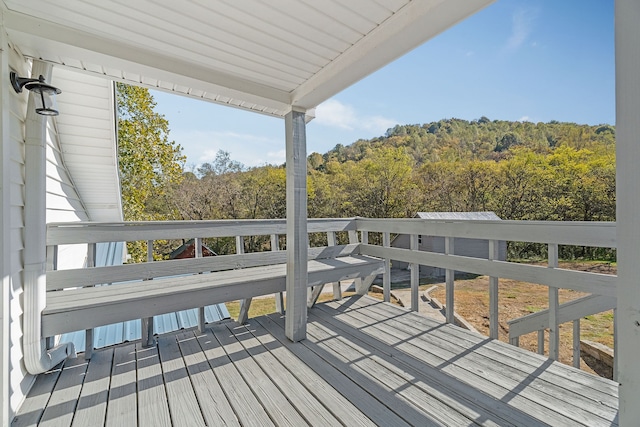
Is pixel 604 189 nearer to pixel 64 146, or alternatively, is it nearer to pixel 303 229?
pixel 303 229

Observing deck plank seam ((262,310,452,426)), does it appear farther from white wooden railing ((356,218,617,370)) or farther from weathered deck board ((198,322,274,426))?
white wooden railing ((356,218,617,370))

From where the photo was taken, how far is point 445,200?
15156mm

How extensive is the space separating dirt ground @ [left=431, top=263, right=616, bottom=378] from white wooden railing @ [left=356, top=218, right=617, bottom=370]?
2145 mm

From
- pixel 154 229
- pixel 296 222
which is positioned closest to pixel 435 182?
pixel 296 222

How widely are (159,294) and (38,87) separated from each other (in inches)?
56.3

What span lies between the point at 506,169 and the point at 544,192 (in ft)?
6.20

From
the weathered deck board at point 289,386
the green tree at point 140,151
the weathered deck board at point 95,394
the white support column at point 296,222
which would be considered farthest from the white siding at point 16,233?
the green tree at point 140,151

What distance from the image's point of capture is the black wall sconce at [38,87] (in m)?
1.64

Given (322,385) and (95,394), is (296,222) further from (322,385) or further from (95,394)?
(95,394)

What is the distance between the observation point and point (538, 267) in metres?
2.16

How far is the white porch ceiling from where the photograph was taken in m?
1.38

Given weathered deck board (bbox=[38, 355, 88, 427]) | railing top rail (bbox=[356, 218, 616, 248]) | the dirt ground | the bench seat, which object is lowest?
the dirt ground

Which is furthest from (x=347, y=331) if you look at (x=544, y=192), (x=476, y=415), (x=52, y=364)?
(x=544, y=192)

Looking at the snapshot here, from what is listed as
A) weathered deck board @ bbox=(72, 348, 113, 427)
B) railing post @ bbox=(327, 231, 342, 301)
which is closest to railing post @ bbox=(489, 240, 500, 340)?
railing post @ bbox=(327, 231, 342, 301)
